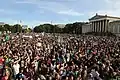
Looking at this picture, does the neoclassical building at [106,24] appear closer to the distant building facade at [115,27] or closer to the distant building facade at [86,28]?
the distant building facade at [115,27]

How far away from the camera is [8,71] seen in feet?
42.4

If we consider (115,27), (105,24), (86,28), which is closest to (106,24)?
(105,24)

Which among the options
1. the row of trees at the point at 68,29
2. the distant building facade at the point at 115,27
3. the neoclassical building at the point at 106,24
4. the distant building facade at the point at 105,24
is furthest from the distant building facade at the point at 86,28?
the distant building facade at the point at 115,27

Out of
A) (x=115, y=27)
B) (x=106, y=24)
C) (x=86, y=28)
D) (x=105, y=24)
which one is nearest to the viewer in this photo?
(x=115, y=27)

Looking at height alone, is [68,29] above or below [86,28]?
below

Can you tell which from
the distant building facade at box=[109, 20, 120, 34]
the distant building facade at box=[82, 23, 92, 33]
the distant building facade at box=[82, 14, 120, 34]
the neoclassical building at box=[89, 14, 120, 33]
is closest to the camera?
the distant building facade at box=[109, 20, 120, 34]

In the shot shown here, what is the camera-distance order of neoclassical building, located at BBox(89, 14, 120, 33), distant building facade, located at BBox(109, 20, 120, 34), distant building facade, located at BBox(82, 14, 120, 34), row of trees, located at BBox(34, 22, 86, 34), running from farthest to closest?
row of trees, located at BBox(34, 22, 86, 34), neoclassical building, located at BBox(89, 14, 120, 33), distant building facade, located at BBox(82, 14, 120, 34), distant building facade, located at BBox(109, 20, 120, 34)

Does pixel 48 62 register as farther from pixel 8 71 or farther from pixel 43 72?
pixel 8 71

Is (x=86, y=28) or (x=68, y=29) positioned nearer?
(x=86, y=28)

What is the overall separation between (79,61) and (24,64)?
4075 millimetres

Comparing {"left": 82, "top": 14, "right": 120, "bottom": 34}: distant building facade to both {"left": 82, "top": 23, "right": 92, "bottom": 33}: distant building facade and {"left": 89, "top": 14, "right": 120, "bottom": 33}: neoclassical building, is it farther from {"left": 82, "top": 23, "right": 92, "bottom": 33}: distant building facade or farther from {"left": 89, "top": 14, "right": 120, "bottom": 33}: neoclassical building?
{"left": 82, "top": 23, "right": 92, "bottom": 33}: distant building facade

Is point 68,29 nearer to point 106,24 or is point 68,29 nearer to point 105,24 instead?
point 105,24

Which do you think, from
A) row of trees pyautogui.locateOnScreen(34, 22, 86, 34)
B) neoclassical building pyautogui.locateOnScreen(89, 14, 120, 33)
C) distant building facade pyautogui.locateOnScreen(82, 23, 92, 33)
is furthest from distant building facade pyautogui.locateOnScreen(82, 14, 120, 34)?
row of trees pyautogui.locateOnScreen(34, 22, 86, 34)

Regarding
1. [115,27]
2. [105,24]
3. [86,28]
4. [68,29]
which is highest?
[105,24]
